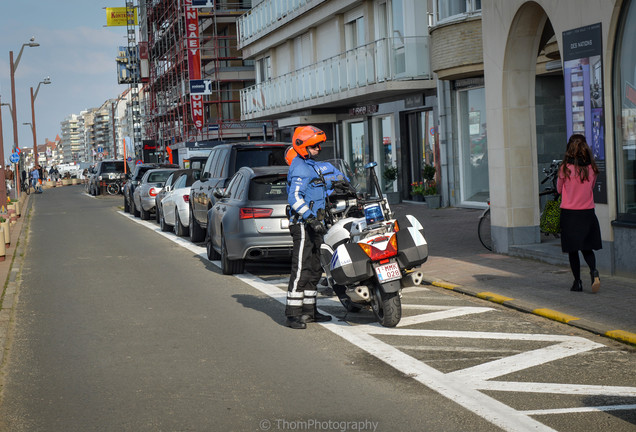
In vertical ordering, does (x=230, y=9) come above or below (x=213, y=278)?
above

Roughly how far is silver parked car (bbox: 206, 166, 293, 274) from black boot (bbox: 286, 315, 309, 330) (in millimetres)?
3717

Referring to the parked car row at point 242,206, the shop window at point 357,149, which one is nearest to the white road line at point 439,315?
the parked car row at point 242,206

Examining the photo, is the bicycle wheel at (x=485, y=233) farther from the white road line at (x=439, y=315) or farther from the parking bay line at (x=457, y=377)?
the parking bay line at (x=457, y=377)

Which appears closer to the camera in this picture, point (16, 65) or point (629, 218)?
point (629, 218)

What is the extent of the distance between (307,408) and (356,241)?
113 inches

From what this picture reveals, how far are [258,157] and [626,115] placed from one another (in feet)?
23.2

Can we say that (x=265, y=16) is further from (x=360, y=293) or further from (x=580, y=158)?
(x=360, y=293)

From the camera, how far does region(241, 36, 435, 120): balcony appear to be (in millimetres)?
26203

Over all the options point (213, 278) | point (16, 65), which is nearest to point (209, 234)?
point (213, 278)

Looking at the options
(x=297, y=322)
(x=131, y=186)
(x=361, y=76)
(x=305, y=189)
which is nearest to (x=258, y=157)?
(x=305, y=189)

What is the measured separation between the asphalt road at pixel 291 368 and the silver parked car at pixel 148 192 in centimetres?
1581

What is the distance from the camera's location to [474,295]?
10.4 meters

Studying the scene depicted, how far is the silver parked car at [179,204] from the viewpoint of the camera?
20.1 metres

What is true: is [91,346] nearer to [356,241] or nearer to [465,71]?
[356,241]
